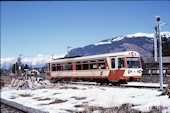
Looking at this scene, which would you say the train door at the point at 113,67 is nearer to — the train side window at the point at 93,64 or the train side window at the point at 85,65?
the train side window at the point at 93,64

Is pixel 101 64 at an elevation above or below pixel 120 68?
above

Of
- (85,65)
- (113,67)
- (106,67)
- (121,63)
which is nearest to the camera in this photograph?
(121,63)

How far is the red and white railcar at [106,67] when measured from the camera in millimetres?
23734

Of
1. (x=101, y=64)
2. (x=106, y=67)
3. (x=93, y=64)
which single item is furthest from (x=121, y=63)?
(x=93, y=64)

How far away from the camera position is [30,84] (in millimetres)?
26297

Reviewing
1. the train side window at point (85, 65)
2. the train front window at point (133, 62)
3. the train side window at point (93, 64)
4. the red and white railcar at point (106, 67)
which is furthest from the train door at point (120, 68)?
the train side window at point (85, 65)

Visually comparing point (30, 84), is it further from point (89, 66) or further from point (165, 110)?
point (165, 110)

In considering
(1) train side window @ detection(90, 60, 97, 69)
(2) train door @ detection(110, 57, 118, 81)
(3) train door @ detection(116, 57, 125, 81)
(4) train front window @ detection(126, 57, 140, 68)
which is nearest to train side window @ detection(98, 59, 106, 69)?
(1) train side window @ detection(90, 60, 97, 69)

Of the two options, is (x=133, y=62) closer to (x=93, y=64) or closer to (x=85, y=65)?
(x=93, y=64)

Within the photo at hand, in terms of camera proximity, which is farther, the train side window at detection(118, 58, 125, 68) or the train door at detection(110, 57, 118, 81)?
the train door at detection(110, 57, 118, 81)

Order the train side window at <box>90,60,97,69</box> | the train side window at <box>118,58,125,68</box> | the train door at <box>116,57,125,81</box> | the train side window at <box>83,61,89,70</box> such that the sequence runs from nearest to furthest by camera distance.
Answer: the train door at <box>116,57,125,81</box> < the train side window at <box>118,58,125,68</box> < the train side window at <box>90,60,97,69</box> < the train side window at <box>83,61,89,70</box>

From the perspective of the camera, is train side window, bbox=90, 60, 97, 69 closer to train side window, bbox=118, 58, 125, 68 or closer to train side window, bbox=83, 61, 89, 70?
train side window, bbox=83, 61, 89, 70

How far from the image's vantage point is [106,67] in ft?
81.6

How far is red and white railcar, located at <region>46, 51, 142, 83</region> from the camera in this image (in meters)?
23.7
